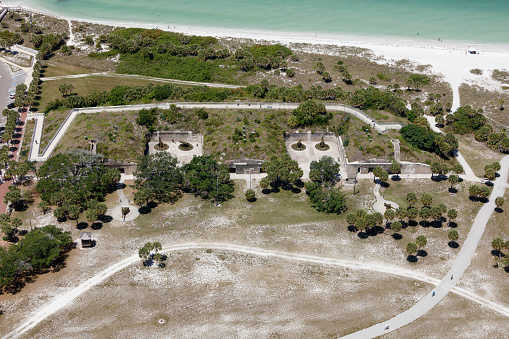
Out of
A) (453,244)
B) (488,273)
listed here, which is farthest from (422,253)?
(488,273)

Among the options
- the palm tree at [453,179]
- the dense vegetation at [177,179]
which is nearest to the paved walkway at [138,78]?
the dense vegetation at [177,179]

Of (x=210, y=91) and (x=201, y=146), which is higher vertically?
(x=210, y=91)

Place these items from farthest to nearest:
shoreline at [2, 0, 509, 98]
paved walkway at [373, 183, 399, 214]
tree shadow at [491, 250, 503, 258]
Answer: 1. shoreline at [2, 0, 509, 98]
2. paved walkway at [373, 183, 399, 214]
3. tree shadow at [491, 250, 503, 258]

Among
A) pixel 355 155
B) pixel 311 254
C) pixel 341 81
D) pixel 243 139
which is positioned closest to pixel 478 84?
pixel 341 81

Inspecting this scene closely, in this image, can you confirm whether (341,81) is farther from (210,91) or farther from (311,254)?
(311,254)

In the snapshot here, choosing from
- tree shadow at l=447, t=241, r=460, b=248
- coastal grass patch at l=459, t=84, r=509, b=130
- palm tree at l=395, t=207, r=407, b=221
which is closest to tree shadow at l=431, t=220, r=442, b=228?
tree shadow at l=447, t=241, r=460, b=248

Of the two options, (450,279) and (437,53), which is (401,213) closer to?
(450,279)

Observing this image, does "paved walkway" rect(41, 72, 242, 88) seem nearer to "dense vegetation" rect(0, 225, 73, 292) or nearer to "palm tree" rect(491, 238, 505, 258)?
"dense vegetation" rect(0, 225, 73, 292)
